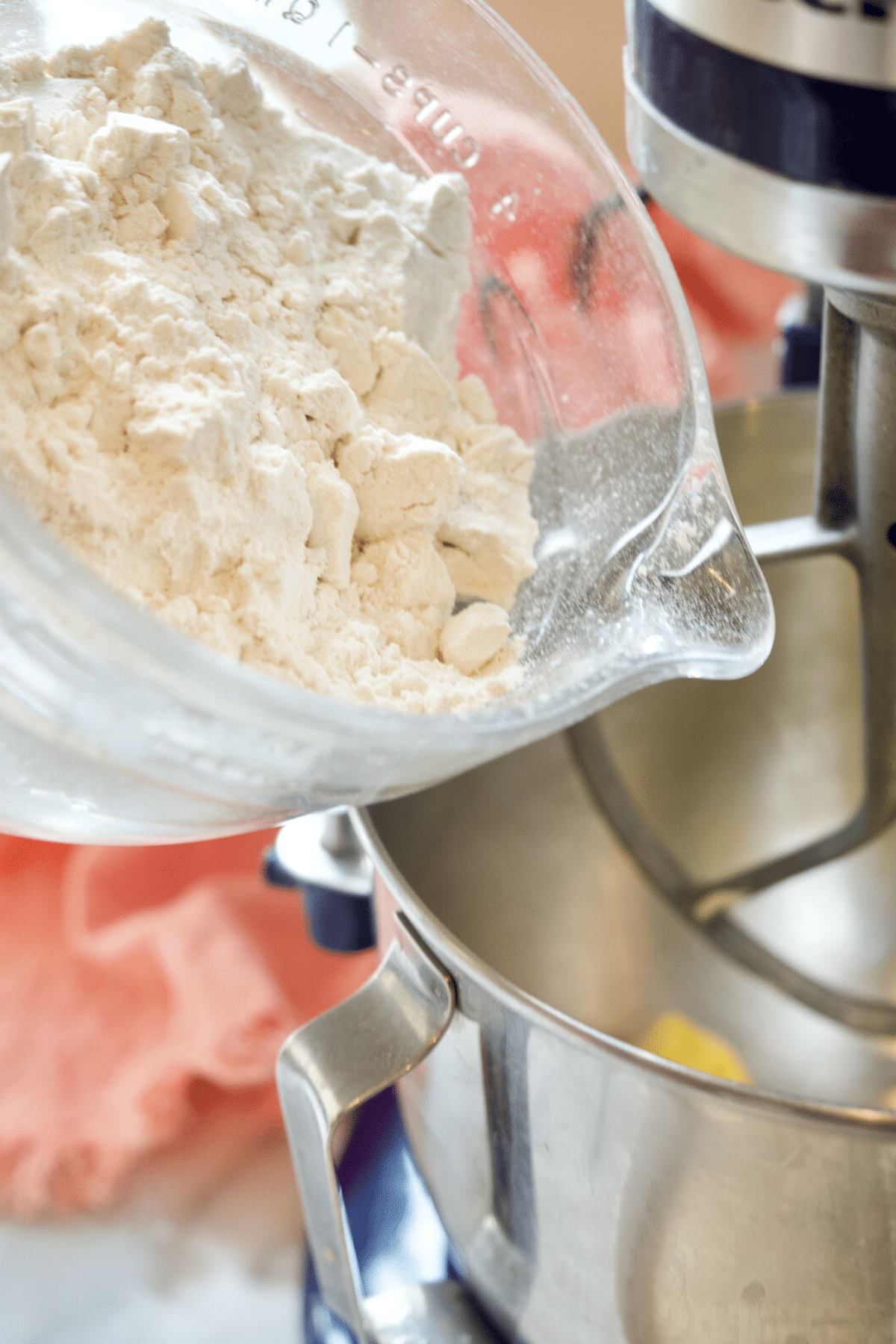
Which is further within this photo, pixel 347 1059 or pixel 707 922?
pixel 707 922

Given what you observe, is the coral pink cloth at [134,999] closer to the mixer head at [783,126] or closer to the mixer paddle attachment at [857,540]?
the mixer paddle attachment at [857,540]

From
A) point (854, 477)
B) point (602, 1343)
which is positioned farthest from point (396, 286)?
point (602, 1343)

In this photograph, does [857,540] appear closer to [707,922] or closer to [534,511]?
[534,511]

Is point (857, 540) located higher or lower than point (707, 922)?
higher

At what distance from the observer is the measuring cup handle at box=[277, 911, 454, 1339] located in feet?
1.02

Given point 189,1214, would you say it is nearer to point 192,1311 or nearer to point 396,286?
point 192,1311

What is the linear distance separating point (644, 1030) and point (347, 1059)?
24 centimetres

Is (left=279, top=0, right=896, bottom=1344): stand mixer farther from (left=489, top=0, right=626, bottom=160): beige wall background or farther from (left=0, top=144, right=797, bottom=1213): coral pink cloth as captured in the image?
(left=489, top=0, right=626, bottom=160): beige wall background

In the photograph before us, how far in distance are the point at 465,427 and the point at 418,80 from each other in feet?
0.36

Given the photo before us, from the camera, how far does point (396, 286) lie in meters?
0.34

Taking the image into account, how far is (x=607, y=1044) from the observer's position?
10.7 inches

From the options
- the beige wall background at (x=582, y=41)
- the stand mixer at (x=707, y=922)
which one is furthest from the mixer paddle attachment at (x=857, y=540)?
the beige wall background at (x=582, y=41)

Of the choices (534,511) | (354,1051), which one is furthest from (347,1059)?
(534,511)

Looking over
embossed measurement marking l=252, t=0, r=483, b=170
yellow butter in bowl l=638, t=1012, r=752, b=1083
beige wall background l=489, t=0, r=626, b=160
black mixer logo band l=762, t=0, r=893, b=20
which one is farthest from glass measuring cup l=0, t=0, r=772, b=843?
beige wall background l=489, t=0, r=626, b=160
